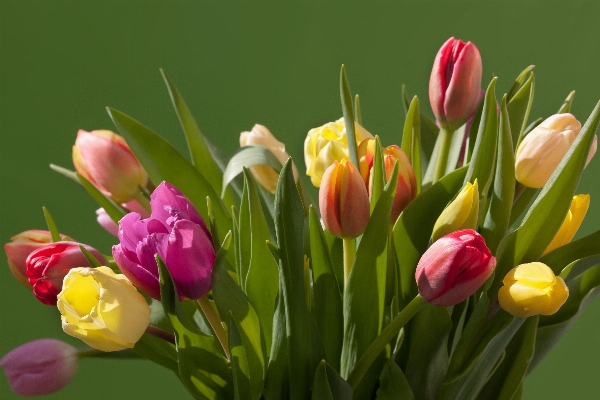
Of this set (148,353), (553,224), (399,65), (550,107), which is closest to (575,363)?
(550,107)

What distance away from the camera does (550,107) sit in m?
1.04

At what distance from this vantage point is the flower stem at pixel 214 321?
1.60 ft

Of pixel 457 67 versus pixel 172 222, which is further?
pixel 457 67

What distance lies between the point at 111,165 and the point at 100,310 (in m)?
0.16

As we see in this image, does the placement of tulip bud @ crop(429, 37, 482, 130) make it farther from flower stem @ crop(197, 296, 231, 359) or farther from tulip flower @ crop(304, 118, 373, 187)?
flower stem @ crop(197, 296, 231, 359)

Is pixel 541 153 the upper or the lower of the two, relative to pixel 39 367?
upper

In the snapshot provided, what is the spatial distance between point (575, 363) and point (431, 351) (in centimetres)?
60

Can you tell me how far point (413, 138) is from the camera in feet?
1.99

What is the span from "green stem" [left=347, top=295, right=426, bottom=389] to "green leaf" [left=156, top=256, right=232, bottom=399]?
3.3 inches

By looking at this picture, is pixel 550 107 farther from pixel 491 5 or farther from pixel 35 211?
pixel 35 211

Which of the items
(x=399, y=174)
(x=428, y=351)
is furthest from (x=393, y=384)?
(x=399, y=174)

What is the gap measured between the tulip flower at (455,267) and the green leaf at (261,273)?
0.11 m

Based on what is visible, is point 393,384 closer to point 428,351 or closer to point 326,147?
point 428,351

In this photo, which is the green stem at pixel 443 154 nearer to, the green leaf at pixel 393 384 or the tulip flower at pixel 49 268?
the green leaf at pixel 393 384
